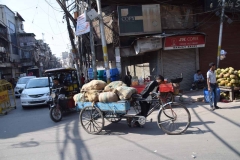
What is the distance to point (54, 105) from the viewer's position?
7582mm

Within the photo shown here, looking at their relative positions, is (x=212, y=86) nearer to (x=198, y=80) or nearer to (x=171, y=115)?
(x=171, y=115)

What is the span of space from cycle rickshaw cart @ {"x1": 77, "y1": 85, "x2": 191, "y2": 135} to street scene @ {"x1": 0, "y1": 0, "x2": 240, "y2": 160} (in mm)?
25

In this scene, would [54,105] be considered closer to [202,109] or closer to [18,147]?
[18,147]

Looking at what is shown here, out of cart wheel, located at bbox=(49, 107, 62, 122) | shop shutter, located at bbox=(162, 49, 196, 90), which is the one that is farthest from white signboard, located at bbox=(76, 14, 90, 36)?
cart wheel, located at bbox=(49, 107, 62, 122)

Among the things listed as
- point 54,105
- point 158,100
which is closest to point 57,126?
point 54,105

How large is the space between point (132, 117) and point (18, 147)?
2882 millimetres

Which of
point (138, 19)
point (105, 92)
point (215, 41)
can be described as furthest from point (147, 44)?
point (105, 92)

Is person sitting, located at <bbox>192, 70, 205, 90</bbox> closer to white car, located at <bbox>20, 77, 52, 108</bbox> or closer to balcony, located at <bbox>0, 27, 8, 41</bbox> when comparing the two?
white car, located at <bbox>20, 77, 52, 108</bbox>

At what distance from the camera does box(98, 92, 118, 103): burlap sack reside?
5.34 m

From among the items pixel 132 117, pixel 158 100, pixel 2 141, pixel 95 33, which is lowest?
pixel 2 141

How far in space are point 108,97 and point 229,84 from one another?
571cm

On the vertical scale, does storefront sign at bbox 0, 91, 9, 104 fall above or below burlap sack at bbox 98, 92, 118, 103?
below

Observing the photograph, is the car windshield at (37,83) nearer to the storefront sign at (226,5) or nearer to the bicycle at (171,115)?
the bicycle at (171,115)

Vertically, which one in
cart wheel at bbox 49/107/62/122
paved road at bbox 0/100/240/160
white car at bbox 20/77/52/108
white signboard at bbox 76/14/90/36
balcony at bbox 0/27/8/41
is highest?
balcony at bbox 0/27/8/41
